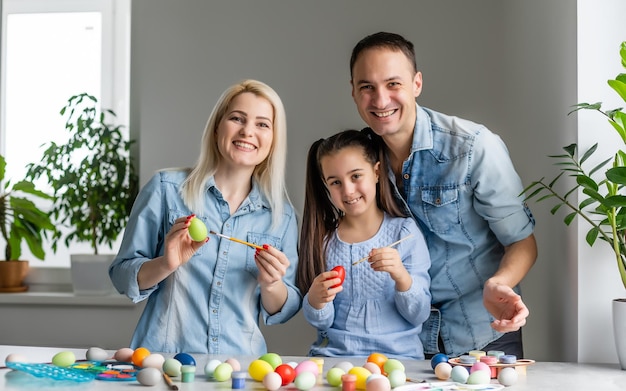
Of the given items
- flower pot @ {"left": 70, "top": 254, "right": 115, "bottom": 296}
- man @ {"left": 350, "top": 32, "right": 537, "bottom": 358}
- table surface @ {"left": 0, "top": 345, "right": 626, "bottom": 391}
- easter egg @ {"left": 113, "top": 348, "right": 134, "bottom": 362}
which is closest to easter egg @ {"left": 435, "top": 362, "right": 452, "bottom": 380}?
table surface @ {"left": 0, "top": 345, "right": 626, "bottom": 391}

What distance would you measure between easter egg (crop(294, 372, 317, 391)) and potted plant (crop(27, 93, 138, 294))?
2.20 meters

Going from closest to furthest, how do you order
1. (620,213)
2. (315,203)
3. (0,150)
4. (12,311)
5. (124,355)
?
(124,355) < (620,213) < (315,203) < (12,311) < (0,150)

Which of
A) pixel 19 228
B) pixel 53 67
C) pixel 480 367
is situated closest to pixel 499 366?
pixel 480 367

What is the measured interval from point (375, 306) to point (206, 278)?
46 centimetres

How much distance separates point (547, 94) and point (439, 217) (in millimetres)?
521

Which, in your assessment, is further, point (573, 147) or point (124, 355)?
point (573, 147)

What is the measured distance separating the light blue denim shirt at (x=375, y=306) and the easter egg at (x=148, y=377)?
1.98 ft

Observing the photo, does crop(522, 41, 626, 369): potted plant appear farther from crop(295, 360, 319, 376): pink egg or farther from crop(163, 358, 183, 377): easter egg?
crop(163, 358, 183, 377): easter egg

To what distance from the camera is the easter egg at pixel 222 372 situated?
1482mm

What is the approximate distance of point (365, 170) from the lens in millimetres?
2098

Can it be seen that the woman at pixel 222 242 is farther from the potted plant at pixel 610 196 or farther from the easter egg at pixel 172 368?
the potted plant at pixel 610 196

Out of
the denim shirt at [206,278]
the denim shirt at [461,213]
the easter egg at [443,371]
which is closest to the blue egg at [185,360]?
the denim shirt at [206,278]

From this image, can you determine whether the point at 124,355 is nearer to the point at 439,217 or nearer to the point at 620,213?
the point at 439,217

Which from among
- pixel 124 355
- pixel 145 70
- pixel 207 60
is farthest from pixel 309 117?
pixel 124 355
